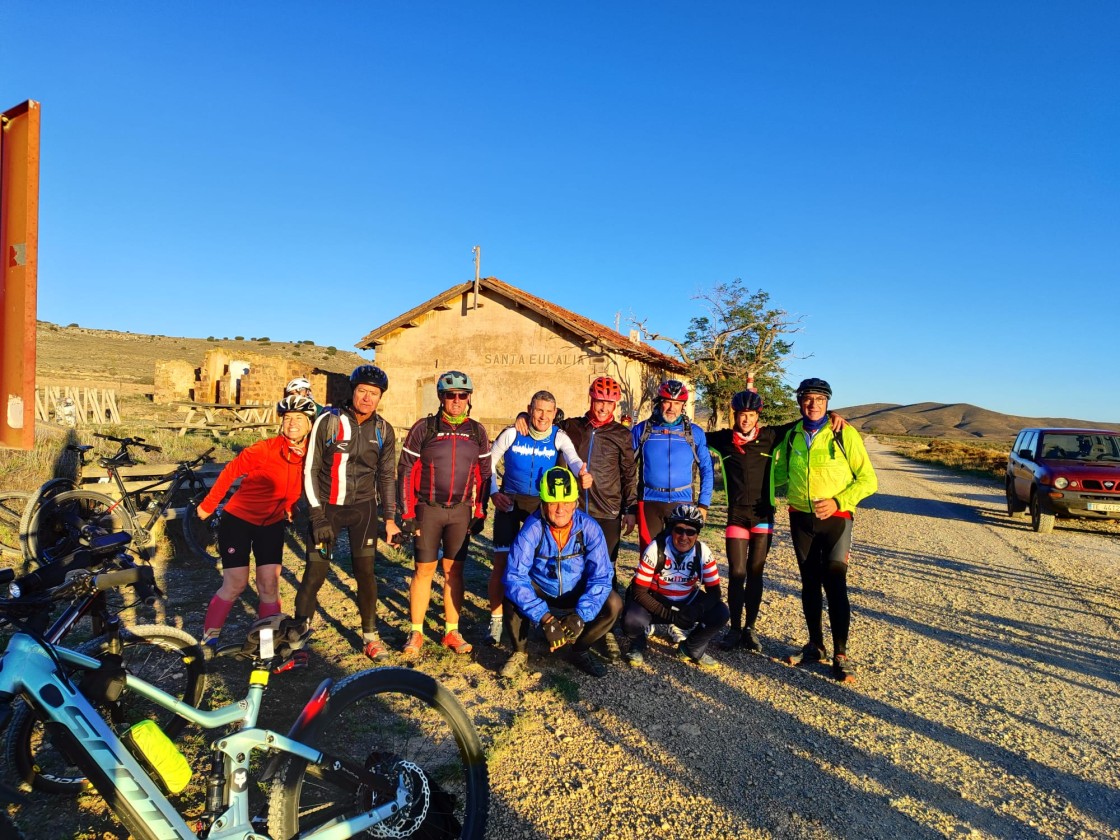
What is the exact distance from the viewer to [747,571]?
521cm

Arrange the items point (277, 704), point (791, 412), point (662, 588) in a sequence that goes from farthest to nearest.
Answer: point (791, 412) → point (662, 588) → point (277, 704)

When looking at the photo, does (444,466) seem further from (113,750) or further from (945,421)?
(945,421)

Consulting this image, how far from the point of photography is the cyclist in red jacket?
168 inches

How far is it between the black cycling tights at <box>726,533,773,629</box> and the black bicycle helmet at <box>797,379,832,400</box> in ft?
4.01

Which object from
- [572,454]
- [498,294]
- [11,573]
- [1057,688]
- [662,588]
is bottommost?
[1057,688]

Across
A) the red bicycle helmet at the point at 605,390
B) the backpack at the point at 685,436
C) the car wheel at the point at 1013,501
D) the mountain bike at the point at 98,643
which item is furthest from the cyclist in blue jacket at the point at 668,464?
the car wheel at the point at 1013,501

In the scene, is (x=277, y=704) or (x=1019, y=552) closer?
(x=277, y=704)

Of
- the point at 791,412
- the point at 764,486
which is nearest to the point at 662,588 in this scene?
the point at 764,486

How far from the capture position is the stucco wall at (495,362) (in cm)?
1580

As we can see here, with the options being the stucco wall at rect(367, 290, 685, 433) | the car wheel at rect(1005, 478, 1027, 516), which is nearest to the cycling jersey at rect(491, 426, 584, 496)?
the stucco wall at rect(367, 290, 685, 433)

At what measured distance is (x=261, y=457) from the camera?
4422 millimetres

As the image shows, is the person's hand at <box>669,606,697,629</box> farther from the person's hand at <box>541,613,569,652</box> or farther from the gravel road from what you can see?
the person's hand at <box>541,613,569,652</box>

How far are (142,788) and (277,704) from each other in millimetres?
2144

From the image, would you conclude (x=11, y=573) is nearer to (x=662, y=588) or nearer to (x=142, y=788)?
(x=142, y=788)
